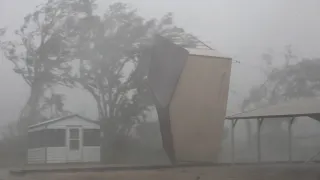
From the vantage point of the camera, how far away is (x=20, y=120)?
2144 cm

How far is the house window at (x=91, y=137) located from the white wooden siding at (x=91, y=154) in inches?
7.3

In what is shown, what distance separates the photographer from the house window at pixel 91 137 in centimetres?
2055

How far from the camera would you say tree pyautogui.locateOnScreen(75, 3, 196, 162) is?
22.2 metres

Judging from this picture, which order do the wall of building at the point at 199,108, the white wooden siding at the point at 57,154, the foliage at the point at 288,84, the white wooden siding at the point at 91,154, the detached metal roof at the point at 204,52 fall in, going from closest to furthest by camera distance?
the wall of building at the point at 199,108, the detached metal roof at the point at 204,52, the white wooden siding at the point at 57,154, the white wooden siding at the point at 91,154, the foliage at the point at 288,84

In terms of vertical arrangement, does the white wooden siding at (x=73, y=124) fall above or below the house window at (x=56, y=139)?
above

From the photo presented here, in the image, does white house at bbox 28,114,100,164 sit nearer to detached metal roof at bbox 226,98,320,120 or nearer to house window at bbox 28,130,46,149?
house window at bbox 28,130,46,149

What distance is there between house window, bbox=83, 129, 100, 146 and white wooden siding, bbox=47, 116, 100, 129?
266mm

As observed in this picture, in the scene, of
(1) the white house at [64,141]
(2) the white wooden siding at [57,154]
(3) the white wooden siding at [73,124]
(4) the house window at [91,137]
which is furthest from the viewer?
(4) the house window at [91,137]

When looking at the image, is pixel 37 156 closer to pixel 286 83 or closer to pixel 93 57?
pixel 93 57

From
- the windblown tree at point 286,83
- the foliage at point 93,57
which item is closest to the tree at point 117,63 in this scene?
the foliage at point 93,57

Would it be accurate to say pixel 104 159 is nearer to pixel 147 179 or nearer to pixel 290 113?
pixel 290 113

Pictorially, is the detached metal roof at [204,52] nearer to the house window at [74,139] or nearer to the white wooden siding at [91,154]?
the house window at [74,139]

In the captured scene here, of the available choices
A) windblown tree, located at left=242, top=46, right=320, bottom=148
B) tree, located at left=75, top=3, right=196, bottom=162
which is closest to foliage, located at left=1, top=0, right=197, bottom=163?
tree, located at left=75, top=3, right=196, bottom=162

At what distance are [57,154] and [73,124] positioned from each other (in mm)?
1843
